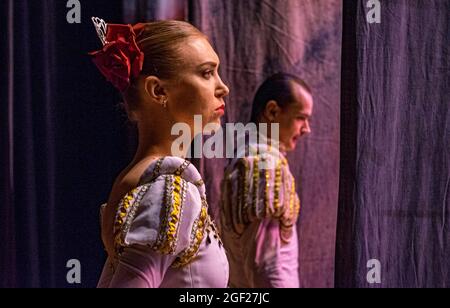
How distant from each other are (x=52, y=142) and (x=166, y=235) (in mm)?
490

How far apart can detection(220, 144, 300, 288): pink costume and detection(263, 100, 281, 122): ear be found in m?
0.06

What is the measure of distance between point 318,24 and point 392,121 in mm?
263

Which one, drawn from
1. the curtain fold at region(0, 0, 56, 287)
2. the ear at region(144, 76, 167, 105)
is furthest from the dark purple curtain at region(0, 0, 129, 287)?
the ear at region(144, 76, 167, 105)

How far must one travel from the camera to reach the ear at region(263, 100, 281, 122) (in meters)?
1.40

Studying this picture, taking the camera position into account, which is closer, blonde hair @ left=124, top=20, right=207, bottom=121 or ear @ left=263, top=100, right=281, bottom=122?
blonde hair @ left=124, top=20, right=207, bottom=121

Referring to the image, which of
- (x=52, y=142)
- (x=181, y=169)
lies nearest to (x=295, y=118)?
(x=181, y=169)

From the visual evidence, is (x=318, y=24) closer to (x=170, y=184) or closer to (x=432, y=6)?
(x=432, y=6)

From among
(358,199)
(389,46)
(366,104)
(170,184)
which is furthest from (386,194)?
(170,184)

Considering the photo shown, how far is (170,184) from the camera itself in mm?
1062

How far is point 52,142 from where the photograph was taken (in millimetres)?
1405
